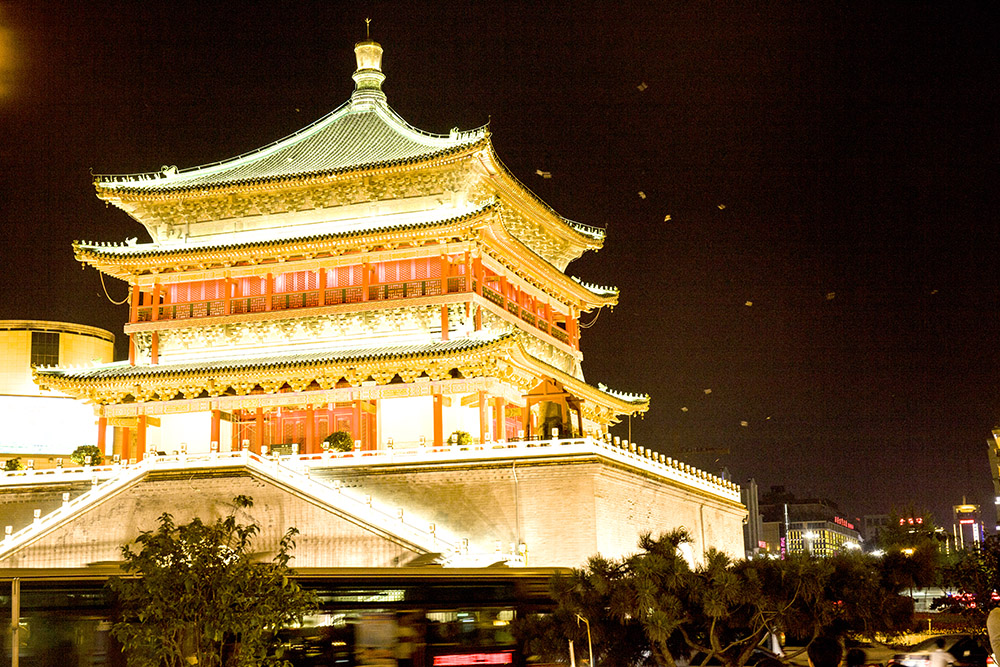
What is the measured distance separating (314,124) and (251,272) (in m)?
7.95

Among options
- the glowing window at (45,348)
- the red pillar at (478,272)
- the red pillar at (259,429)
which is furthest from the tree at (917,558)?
the glowing window at (45,348)

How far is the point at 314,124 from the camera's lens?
45938mm

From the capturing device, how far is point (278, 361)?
3781cm

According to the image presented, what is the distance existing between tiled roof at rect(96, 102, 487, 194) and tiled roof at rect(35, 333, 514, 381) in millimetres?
6125

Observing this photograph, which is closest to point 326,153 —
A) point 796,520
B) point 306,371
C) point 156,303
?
point 156,303

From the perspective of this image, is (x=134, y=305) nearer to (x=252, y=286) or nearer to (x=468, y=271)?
(x=252, y=286)

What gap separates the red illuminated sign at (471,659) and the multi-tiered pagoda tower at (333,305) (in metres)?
16.3

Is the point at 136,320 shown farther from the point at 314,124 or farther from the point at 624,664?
the point at 624,664

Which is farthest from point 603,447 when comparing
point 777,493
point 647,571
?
point 777,493

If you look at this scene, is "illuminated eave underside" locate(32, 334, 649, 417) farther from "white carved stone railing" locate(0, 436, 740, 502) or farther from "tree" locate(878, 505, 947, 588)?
"tree" locate(878, 505, 947, 588)

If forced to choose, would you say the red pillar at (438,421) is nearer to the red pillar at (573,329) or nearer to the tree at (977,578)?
Result: the red pillar at (573,329)

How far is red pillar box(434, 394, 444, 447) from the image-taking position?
3619cm

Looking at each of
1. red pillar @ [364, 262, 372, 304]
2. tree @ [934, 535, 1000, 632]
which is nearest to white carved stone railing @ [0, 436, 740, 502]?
red pillar @ [364, 262, 372, 304]

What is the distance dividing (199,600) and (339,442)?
19.9m
